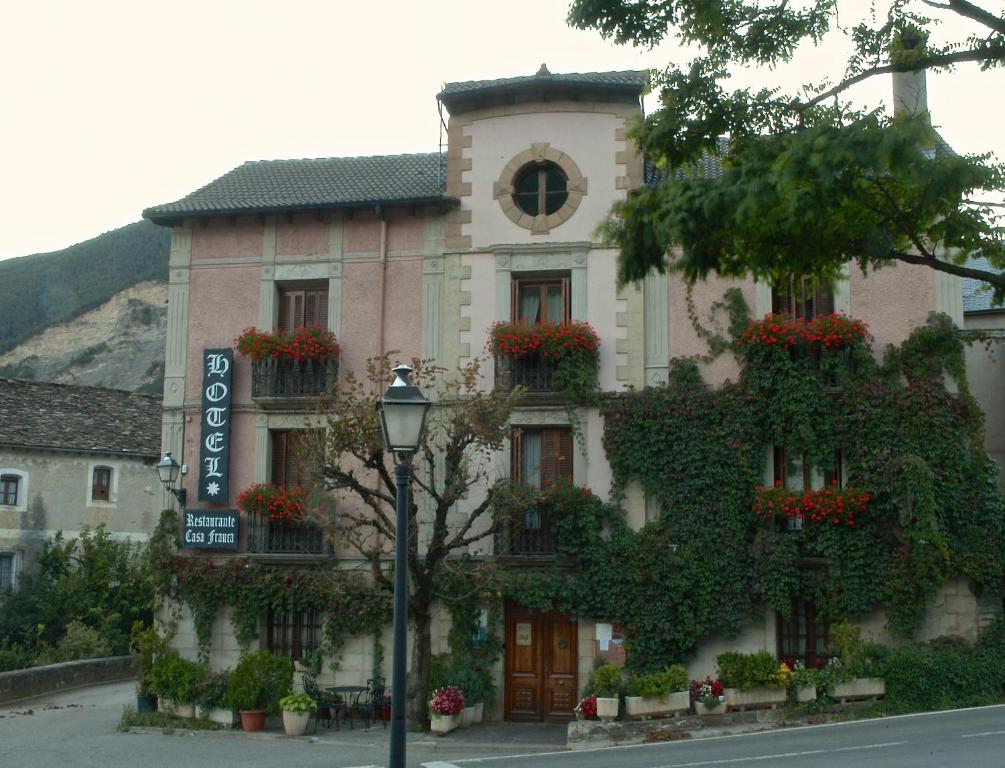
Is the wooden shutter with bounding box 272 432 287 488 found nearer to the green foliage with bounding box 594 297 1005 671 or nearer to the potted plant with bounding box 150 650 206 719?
the potted plant with bounding box 150 650 206 719

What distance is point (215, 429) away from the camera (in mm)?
22047

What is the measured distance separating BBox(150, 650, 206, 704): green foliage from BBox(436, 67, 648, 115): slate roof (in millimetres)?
11409

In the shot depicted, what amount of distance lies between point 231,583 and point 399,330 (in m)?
5.57

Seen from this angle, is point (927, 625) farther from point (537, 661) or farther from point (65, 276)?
point (65, 276)

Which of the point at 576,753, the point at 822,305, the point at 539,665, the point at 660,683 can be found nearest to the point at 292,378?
the point at 539,665

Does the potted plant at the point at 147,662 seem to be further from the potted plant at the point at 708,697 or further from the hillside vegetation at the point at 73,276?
the hillside vegetation at the point at 73,276

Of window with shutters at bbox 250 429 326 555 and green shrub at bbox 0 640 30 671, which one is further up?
window with shutters at bbox 250 429 326 555

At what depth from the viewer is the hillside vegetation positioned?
94188mm

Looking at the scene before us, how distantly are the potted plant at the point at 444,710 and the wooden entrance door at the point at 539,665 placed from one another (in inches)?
73.5

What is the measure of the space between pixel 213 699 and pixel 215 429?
492 cm

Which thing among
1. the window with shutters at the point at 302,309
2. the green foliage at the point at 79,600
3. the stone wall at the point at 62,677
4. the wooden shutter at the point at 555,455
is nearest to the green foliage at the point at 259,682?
the wooden shutter at the point at 555,455

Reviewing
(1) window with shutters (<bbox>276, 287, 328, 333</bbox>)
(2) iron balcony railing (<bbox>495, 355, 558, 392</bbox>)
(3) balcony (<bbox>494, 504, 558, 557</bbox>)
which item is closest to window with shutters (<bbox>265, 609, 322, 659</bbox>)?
(3) balcony (<bbox>494, 504, 558, 557</bbox>)

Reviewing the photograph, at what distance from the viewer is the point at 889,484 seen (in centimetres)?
1967

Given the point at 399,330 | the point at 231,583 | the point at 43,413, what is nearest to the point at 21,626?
the point at 43,413
